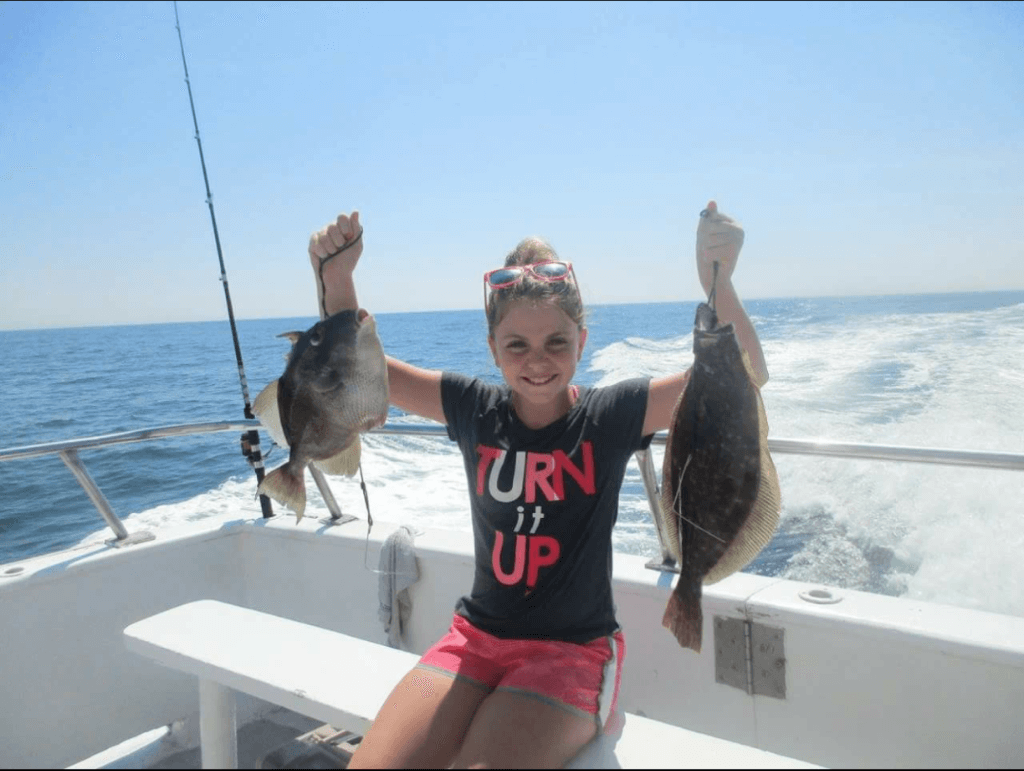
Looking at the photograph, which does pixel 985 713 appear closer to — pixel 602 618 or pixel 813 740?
pixel 813 740

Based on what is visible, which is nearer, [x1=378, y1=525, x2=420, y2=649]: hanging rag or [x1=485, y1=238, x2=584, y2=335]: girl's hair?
[x1=485, y1=238, x2=584, y2=335]: girl's hair

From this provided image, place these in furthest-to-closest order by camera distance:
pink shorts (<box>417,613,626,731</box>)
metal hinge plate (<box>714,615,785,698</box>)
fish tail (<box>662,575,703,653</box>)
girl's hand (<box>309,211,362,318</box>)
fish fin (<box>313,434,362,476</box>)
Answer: metal hinge plate (<box>714,615,785,698</box>) → girl's hand (<box>309,211,362,318</box>) → fish fin (<box>313,434,362,476</box>) → pink shorts (<box>417,613,626,731</box>) → fish tail (<box>662,575,703,653</box>)

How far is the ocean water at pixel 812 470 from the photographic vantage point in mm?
6707

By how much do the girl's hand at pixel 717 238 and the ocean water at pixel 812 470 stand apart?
83 cm

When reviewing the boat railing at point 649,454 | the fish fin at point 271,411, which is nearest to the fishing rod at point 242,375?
the boat railing at point 649,454

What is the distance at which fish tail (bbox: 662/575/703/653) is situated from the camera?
5.34ft

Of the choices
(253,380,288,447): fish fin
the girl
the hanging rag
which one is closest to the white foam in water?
the hanging rag

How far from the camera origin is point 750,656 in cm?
273

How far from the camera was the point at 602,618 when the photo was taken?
7.18 ft

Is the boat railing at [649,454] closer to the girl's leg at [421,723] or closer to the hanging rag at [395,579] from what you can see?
the hanging rag at [395,579]

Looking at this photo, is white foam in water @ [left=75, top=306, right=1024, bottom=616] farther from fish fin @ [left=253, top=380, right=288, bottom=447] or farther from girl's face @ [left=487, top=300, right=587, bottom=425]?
girl's face @ [left=487, top=300, right=587, bottom=425]

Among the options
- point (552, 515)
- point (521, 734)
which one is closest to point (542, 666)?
point (521, 734)

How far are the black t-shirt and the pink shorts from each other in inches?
2.1

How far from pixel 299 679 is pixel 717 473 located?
1169 mm
